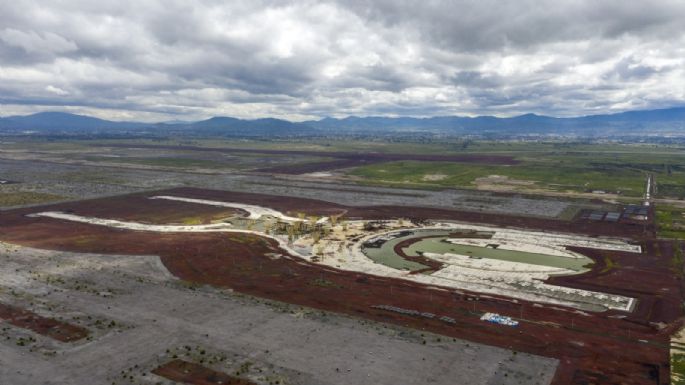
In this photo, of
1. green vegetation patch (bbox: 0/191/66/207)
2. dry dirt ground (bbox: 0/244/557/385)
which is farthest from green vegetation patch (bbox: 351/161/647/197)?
dry dirt ground (bbox: 0/244/557/385)

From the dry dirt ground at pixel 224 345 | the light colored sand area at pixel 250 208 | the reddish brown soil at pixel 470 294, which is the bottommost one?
the dry dirt ground at pixel 224 345

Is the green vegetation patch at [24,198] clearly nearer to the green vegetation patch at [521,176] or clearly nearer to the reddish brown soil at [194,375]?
the green vegetation patch at [521,176]

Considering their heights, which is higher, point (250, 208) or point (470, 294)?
point (250, 208)

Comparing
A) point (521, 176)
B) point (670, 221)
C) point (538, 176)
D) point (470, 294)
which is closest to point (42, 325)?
point (470, 294)

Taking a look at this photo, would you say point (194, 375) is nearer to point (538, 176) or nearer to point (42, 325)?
point (42, 325)

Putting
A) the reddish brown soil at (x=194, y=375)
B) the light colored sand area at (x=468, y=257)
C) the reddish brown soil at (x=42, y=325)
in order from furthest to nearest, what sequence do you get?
the light colored sand area at (x=468, y=257)
the reddish brown soil at (x=42, y=325)
the reddish brown soil at (x=194, y=375)

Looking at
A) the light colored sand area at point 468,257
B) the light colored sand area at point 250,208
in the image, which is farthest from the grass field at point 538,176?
the light colored sand area at point 468,257

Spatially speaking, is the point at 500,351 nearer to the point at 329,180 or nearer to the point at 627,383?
the point at 627,383
